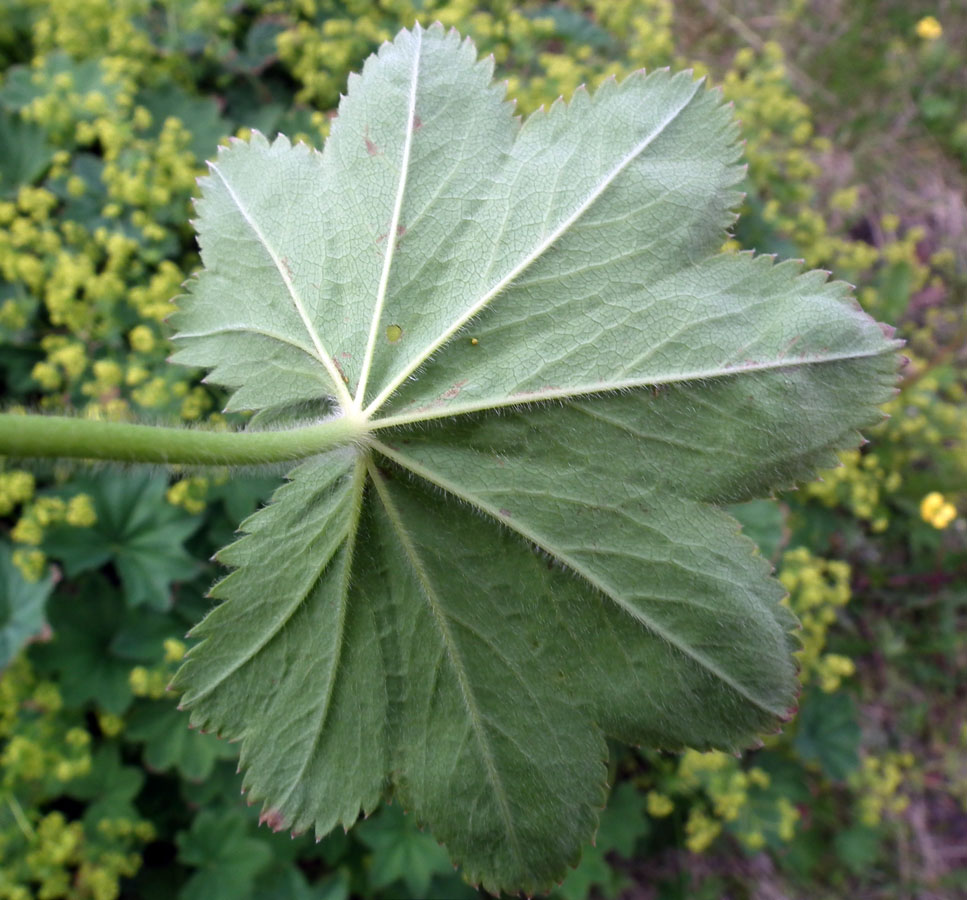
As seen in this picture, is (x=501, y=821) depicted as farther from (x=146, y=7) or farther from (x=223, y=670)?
(x=146, y=7)

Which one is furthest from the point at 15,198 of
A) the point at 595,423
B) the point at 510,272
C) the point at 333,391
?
the point at 595,423

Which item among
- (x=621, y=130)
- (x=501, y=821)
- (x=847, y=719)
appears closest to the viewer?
(x=621, y=130)

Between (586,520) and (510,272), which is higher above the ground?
(510,272)

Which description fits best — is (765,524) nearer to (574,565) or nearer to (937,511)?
(937,511)

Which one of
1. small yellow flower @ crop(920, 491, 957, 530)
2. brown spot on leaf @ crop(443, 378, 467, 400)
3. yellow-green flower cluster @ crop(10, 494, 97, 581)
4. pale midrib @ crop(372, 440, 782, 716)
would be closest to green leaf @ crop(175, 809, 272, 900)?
yellow-green flower cluster @ crop(10, 494, 97, 581)

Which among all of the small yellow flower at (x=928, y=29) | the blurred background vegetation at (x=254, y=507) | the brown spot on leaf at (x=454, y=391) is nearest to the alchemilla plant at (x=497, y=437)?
Answer: the brown spot on leaf at (x=454, y=391)

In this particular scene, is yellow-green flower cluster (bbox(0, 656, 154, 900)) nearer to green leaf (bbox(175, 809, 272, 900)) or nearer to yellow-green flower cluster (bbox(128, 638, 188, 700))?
green leaf (bbox(175, 809, 272, 900))

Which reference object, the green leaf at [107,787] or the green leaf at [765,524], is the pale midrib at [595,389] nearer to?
the green leaf at [765,524]
